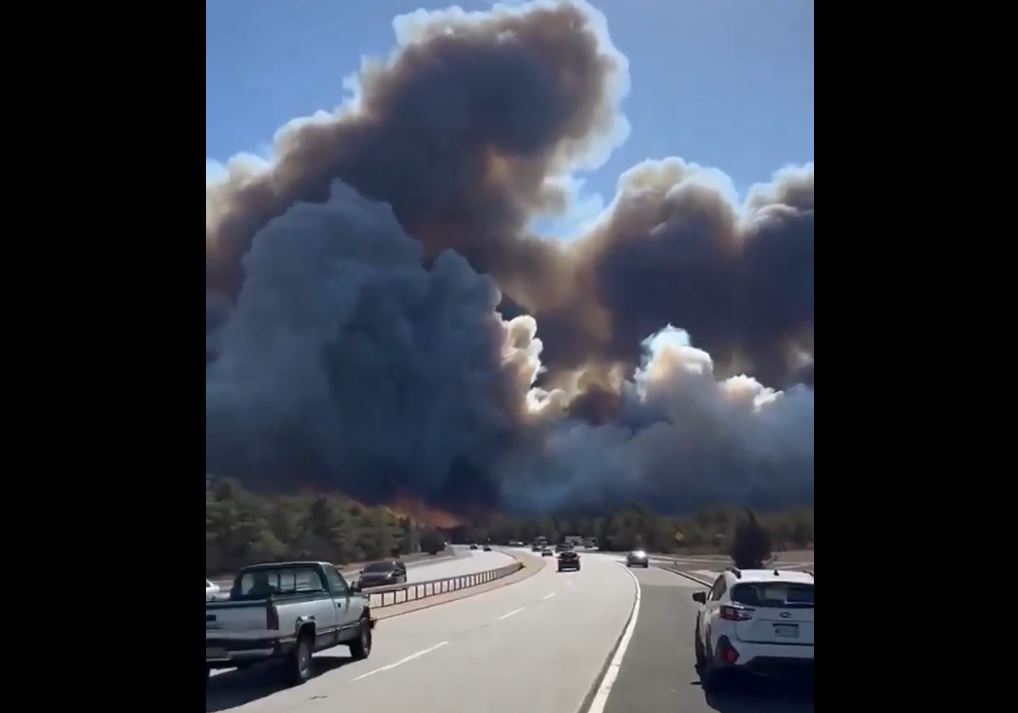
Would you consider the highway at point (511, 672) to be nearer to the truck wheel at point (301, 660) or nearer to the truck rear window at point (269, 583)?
the truck wheel at point (301, 660)

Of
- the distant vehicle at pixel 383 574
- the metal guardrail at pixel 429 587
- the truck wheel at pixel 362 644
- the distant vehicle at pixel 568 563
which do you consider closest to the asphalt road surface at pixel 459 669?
the truck wheel at pixel 362 644

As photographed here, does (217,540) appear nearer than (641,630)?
Yes

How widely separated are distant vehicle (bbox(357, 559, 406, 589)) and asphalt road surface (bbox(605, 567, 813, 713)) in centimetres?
493

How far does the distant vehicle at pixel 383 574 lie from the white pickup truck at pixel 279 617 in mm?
3896

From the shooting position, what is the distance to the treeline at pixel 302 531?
45.6 feet

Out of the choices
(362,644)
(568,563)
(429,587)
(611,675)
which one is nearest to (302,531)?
(362,644)

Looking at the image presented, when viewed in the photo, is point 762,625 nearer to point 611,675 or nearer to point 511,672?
point 611,675

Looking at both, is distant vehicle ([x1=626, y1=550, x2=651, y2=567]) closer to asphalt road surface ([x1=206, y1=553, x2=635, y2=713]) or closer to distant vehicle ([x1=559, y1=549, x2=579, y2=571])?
asphalt road surface ([x1=206, y1=553, x2=635, y2=713])

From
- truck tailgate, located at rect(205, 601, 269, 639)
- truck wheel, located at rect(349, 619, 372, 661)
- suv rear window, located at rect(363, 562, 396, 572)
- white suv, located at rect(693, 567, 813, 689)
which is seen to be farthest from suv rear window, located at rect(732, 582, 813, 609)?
suv rear window, located at rect(363, 562, 396, 572)
